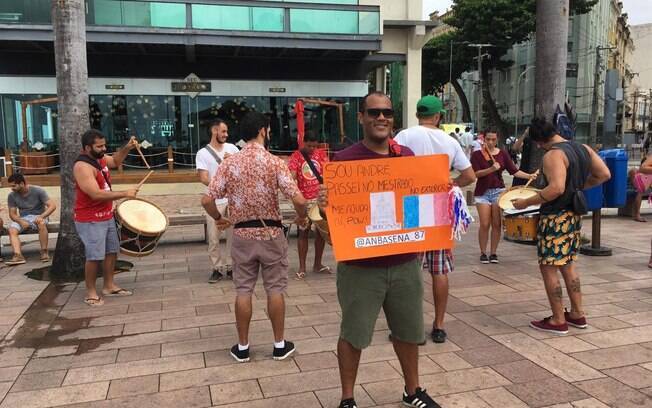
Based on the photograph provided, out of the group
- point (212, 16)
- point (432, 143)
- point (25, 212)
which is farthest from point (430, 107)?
point (212, 16)

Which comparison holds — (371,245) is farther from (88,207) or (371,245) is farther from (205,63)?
(205,63)

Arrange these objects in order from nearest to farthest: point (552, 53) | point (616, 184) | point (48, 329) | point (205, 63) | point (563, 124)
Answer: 1. point (48, 329)
2. point (563, 124)
3. point (616, 184)
4. point (552, 53)
5. point (205, 63)

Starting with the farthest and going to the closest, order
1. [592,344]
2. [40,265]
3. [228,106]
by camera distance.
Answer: [228,106] → [40,265] → [592,344]

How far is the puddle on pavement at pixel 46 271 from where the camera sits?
6666 mm

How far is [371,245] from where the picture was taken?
2959mm

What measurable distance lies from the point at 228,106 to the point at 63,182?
14711 mm

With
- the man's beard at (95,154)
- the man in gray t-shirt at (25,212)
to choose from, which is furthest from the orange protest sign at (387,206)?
the man in gray t-shirt at (25,212)

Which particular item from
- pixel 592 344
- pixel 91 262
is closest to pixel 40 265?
pixel 91 262

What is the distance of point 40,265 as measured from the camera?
746cm

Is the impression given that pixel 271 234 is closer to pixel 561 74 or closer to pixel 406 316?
pixel 406 316

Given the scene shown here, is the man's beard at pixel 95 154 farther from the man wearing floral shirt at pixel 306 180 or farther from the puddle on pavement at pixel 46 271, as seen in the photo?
the man wearing floral shirt at pixel 306 180

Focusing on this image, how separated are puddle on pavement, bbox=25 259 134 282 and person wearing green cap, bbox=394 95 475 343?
445 cm

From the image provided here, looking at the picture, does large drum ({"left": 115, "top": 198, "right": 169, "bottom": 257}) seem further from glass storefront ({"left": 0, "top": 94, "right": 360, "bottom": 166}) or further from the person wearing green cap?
glass storefront ({"left": 0, "top": 94, "right": 360, "bottom": 166})

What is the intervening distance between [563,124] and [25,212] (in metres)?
7.86
